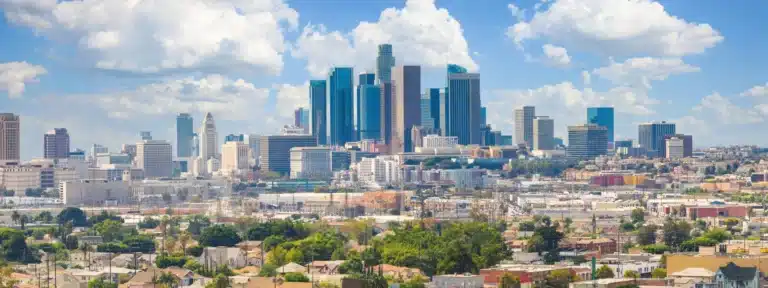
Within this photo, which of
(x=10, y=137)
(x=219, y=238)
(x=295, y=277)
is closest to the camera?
(x=295, y=277)

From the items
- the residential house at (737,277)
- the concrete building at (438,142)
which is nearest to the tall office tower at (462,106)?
the concrete building at (438,142)

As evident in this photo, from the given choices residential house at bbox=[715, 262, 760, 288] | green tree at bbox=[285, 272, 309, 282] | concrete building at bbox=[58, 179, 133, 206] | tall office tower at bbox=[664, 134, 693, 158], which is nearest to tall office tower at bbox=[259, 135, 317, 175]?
tall office tower at bbox=[664, 134, 693, 158]

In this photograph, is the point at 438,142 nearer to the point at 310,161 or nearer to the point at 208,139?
the point at 310,161

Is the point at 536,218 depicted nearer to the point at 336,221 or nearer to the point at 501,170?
the point at 336,221

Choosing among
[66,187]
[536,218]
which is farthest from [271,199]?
[536,218]

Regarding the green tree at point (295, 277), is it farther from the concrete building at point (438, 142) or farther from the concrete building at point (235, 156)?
the concrete building at point (235, 156)

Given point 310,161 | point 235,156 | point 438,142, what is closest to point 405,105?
point 438,142
